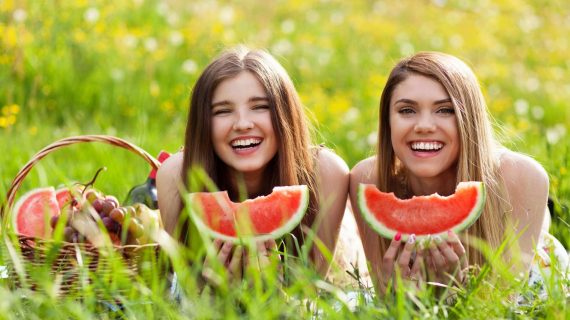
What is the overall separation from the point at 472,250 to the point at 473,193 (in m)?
0.46

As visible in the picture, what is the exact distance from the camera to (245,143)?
12.0 ft

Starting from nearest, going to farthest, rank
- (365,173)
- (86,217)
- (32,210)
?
(86,217) < (365,173) < (32,210)

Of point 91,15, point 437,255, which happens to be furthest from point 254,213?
point 91,15

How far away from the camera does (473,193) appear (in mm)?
3215

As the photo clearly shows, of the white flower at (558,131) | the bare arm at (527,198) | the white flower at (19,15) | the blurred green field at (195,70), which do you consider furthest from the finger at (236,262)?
the white flower at (19,15)

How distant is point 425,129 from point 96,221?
1.40 m

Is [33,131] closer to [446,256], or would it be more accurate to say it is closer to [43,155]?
[43,155]

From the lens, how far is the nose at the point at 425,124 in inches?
137

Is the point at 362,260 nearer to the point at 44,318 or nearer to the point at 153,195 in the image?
the point at 153,195

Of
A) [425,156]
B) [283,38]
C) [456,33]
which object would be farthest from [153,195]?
[456,33]

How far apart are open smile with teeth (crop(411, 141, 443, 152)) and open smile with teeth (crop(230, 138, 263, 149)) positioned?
0.67 metres

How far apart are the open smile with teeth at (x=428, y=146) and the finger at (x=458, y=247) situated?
1.62 feet

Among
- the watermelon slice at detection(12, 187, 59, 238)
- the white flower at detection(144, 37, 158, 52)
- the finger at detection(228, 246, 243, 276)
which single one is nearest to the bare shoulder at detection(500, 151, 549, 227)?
the finger at detection(228, 246, 243, 276)

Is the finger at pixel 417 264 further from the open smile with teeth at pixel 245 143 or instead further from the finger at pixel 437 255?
the open smile with teeth at pixel 245 143
